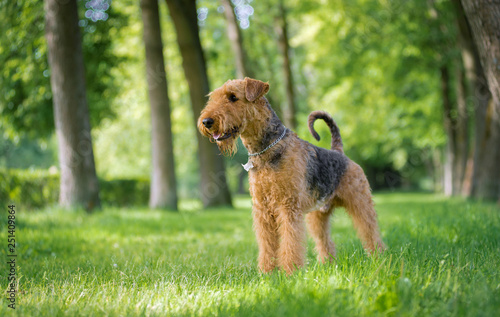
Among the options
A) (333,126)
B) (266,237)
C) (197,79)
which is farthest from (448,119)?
(266,237)

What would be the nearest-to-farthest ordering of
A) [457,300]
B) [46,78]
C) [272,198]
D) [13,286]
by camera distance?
[457,300] < [13,286] < [272,198] < [46,78]

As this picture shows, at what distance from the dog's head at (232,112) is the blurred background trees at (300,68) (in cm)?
187

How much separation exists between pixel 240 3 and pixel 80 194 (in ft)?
32.6

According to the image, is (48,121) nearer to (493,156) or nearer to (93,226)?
(93,226)

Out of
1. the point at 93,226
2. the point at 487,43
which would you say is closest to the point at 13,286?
the point at 93,226

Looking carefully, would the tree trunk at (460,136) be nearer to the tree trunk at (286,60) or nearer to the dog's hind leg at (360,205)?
the tree trunk at (286,60)

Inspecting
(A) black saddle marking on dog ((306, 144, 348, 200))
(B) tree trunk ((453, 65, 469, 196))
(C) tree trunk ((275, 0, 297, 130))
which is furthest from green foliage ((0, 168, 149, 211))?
(B) tree trunk ((453, 65, 469, 196))

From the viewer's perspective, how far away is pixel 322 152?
3.57 metres

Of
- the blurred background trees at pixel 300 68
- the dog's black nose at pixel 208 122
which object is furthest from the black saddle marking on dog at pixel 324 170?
the blurred background trees at pixel 300 68

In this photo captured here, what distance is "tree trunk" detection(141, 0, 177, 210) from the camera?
970 centimetres

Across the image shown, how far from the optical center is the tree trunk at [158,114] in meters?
9.70

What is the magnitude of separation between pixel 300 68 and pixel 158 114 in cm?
1373

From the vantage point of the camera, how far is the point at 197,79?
1048 centimetres

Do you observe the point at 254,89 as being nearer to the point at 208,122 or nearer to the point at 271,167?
the point at 208,122
